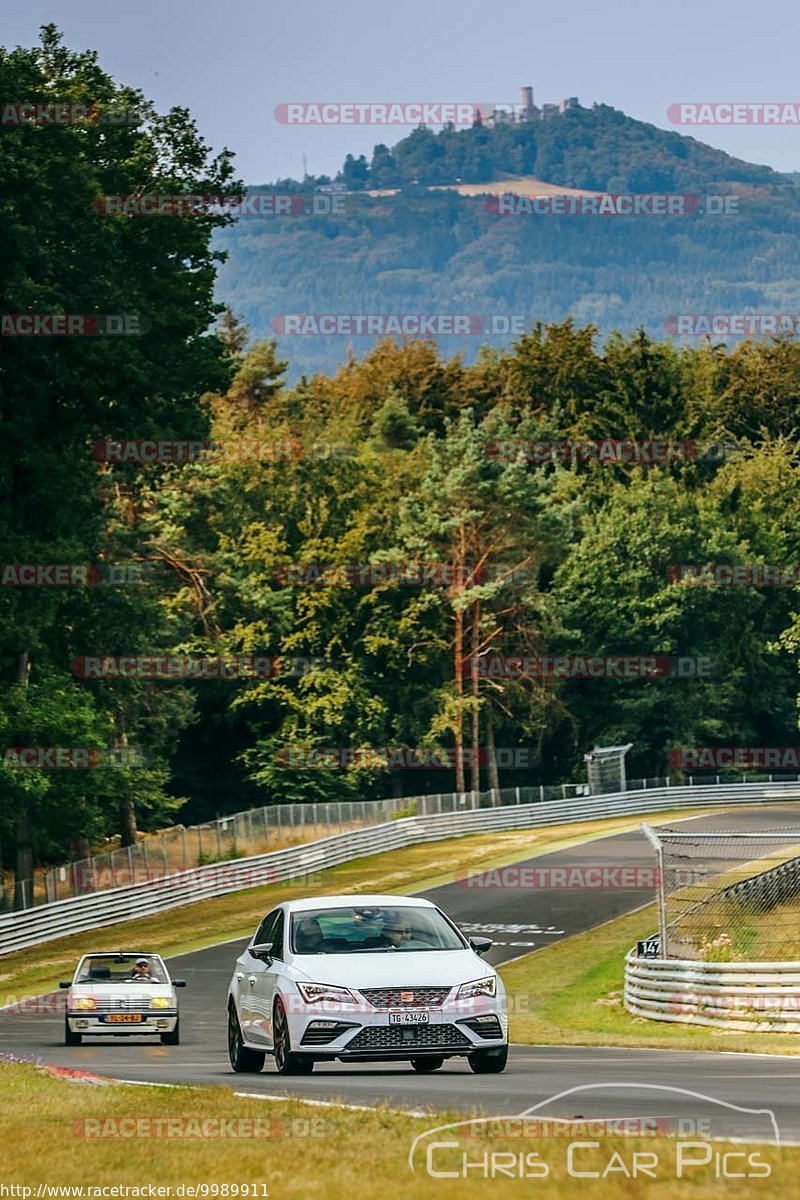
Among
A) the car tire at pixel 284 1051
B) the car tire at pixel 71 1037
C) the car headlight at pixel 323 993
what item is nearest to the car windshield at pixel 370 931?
the car tire at pixel 284 1051

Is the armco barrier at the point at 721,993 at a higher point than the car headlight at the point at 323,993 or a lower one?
lower

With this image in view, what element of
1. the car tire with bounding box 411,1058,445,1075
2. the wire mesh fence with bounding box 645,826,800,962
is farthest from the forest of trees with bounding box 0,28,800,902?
the car tire with bounding box 411,1058,445,1075

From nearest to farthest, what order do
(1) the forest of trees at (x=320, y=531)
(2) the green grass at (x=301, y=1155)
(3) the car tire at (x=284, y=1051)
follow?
(2) the green grass at (x=301, y=1155), (3) the car tire at (x=284, y=1051), (1) the forest of trees at (x=320, y=531)

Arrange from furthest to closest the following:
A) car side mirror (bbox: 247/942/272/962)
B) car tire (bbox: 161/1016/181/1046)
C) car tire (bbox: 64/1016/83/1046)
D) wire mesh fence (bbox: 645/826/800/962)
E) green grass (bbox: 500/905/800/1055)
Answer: wire mesh fence (bbox: 645/826/800/962)
car tire (bbox: 161/1016/181/1046)
car tire (bbox: 64/1016/83/1046)
green grass (bbox: 500/905/800/1055)
car side mirror (bbox: 247/942/272/962)

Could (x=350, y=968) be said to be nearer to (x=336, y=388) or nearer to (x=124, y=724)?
(x=124, y=724)

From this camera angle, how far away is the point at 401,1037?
15.5 meters

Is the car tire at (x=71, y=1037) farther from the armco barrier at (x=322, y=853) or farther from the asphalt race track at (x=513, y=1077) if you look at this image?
the armco barrier at (x=322, y=853)

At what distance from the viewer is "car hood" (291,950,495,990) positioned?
15.7 meters

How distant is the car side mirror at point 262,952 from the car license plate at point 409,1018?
152cm

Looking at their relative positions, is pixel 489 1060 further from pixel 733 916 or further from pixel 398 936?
pixel 733 916

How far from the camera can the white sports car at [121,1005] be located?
25.0m

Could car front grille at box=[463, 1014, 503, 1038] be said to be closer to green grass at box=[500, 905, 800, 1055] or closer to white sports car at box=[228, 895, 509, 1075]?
white sports car at box=[228, 895, 509, 1075]

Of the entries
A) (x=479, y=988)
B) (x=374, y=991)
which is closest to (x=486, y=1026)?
(x=479, y=988)

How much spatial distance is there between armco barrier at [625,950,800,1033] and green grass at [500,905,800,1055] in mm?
215
